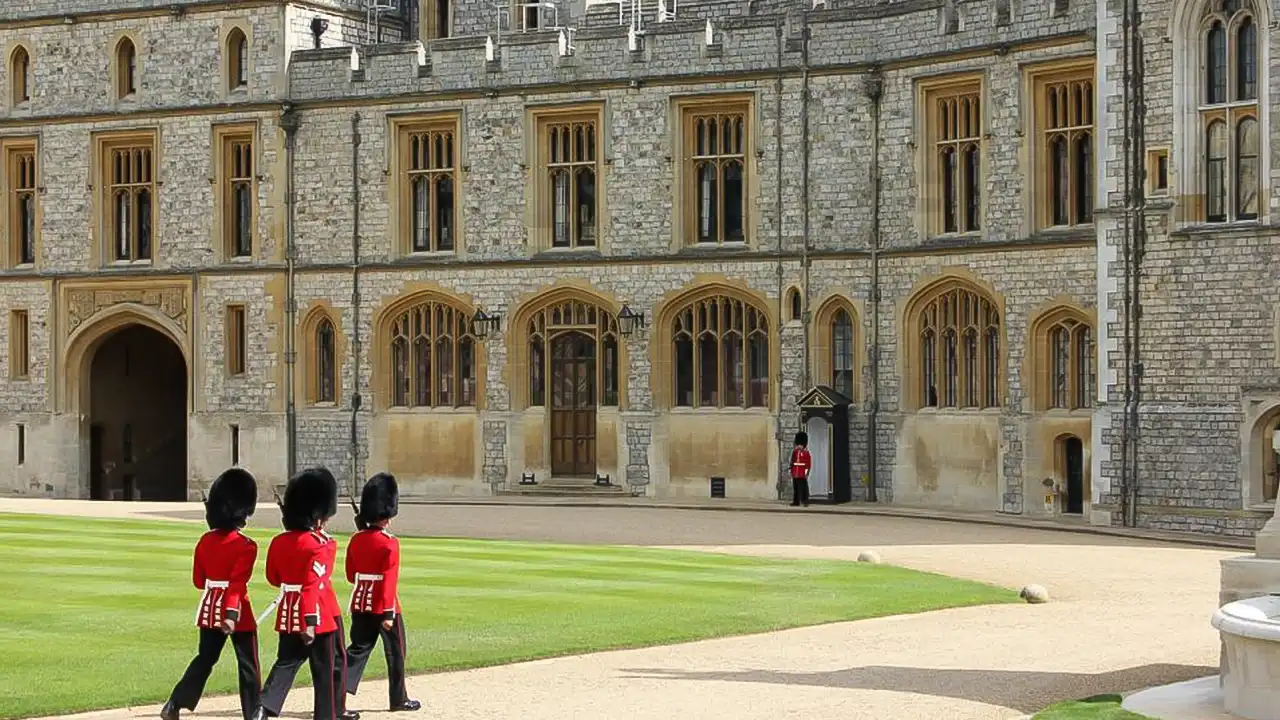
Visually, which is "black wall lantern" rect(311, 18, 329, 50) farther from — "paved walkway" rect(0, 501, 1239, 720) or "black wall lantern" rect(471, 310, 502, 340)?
"paved walkway" rect(0, 501, 1239, 720)

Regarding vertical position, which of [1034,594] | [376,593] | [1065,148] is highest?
[1065,148]

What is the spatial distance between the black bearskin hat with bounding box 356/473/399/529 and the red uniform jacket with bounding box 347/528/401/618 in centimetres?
10

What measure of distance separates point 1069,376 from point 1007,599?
36.7 feet

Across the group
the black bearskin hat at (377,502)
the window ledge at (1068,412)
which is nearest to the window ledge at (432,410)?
the window ledge at (1068,412)

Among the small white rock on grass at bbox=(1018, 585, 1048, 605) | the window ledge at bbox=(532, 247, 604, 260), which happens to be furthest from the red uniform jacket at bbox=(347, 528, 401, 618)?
the window ledge at bbox=(532, 247, 604, 260)

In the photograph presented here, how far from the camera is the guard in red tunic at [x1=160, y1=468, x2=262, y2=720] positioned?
12312mm

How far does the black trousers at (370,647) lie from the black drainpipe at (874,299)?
65.6 feet

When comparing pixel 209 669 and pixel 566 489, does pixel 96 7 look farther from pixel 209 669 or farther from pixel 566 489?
pixel 209 669

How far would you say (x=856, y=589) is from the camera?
19.9m

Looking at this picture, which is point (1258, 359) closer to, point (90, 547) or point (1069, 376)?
point (1069, 376)

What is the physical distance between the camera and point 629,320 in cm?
3459

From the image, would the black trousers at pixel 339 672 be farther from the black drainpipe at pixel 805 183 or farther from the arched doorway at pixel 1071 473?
the black drainpipe at pixel 805 183

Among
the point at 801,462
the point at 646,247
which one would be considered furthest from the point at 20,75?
the point at 801,462

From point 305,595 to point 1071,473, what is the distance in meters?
19.3
